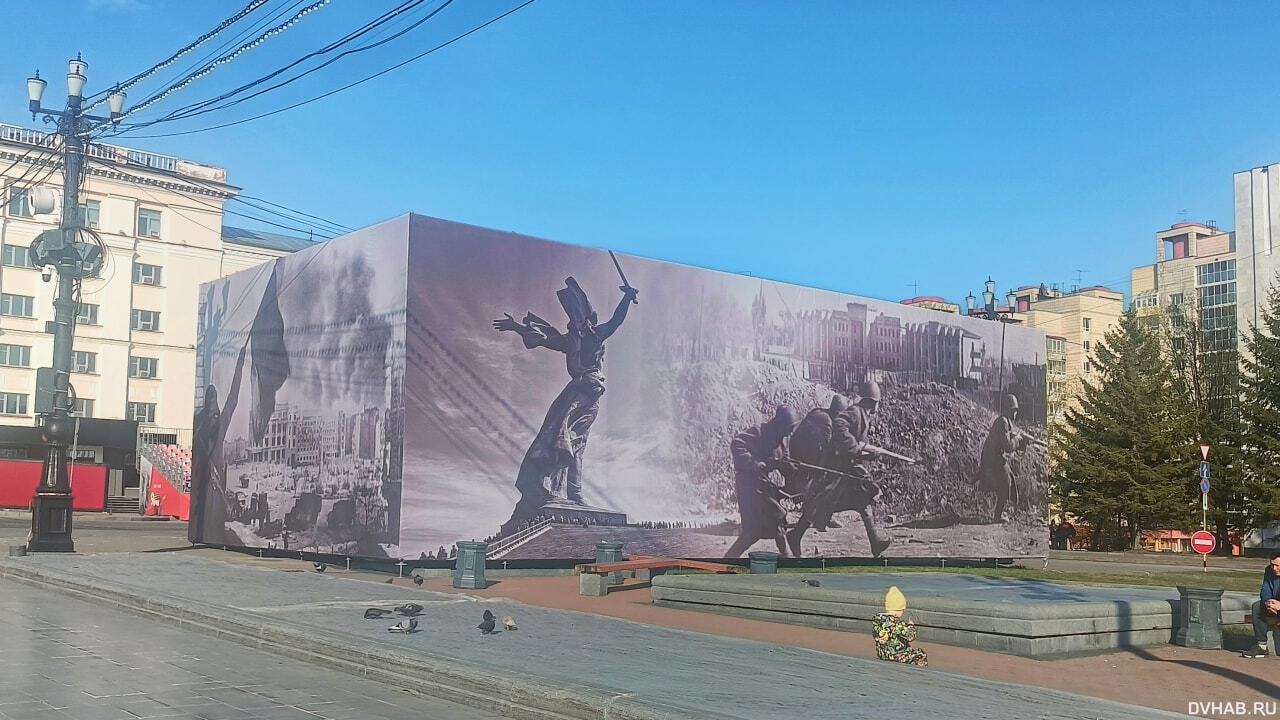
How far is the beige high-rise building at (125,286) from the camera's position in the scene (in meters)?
60.4

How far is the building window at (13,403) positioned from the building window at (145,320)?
6.92 m

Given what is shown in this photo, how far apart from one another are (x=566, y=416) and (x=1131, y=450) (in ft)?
121

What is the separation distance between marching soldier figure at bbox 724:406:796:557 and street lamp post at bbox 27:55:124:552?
16.2 meters

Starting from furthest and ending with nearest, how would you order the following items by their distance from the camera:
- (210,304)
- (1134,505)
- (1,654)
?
(1134,505)
(210,304)
(1,654)

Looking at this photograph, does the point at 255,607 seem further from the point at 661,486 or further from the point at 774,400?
the point at 774,400

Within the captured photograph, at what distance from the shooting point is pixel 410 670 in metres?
10.5

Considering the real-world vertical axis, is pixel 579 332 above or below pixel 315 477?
above

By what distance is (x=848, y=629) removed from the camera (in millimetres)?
15172

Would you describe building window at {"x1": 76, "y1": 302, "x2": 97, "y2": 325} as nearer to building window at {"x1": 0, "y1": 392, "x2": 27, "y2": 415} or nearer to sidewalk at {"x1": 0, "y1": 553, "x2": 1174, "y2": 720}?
building window at {"x1": 0, "y1": 392, "x2": 27, "y2": 415}

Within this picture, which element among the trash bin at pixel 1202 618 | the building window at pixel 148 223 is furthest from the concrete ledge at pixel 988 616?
the building window at pixel 148 223

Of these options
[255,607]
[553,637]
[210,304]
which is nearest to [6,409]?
[210,304]

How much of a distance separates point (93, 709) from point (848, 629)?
982cm

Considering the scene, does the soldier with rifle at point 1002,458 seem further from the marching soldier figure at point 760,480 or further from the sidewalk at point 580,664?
the sidewalk at point 580,664

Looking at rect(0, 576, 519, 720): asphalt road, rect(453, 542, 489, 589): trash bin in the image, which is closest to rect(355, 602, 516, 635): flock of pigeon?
rect(0, 576, 519, 720): asphalt road
